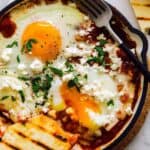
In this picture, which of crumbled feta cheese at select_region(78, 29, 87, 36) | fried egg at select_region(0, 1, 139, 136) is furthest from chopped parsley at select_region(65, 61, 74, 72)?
crumbled feta cheese at select_region(78, 29, 87, 36)

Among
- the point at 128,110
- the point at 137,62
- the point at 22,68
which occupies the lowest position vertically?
the point at 128,110

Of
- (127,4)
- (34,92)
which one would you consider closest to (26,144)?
(34,92)

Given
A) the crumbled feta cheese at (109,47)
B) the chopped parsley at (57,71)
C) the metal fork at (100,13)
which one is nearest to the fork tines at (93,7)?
the metal fork at (100,13)

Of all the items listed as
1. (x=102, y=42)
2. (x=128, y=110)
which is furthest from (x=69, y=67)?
(x=128, y=110)

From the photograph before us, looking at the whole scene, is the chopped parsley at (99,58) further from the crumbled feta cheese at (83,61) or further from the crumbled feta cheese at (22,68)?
the crumbled feta cheese at (22,68)

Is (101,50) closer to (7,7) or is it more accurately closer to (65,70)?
(65,70)

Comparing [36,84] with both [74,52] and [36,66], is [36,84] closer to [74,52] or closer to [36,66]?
[36,66]
